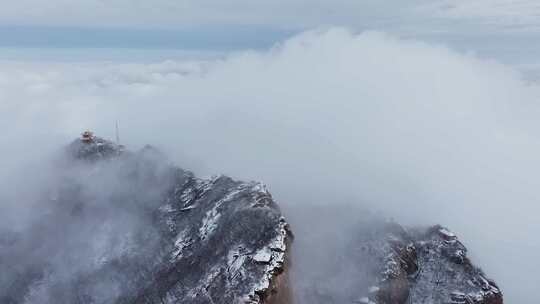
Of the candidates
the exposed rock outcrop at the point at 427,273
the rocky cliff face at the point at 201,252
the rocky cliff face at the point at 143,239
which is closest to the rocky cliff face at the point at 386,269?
the exposed rock outcrop at the point at 427,273

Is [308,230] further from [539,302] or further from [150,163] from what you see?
[539,302]

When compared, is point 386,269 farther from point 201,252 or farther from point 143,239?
point 143,239

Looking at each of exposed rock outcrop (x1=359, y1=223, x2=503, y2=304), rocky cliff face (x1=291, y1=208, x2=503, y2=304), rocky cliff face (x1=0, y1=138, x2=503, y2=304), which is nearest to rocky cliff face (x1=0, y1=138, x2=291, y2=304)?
rocky cliff face (x1=0, y1=138, x2=503, y2=304)

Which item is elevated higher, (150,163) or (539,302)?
(150,163)

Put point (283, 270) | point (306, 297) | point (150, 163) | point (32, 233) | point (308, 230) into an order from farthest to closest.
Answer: point (150, 163) → point (32, 233) → point (308, 230) → point (306, 297) → point (283, 270)

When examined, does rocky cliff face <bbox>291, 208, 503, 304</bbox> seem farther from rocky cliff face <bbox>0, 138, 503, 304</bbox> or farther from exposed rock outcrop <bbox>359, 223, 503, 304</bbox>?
rocky cliff face <bbox>0, 138, 503, 304</bbox>

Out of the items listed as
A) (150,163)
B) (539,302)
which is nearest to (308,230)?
(150,163)

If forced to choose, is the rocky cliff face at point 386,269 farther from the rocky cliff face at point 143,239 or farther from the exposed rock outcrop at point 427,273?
the rocky cliff face at point 143,239
